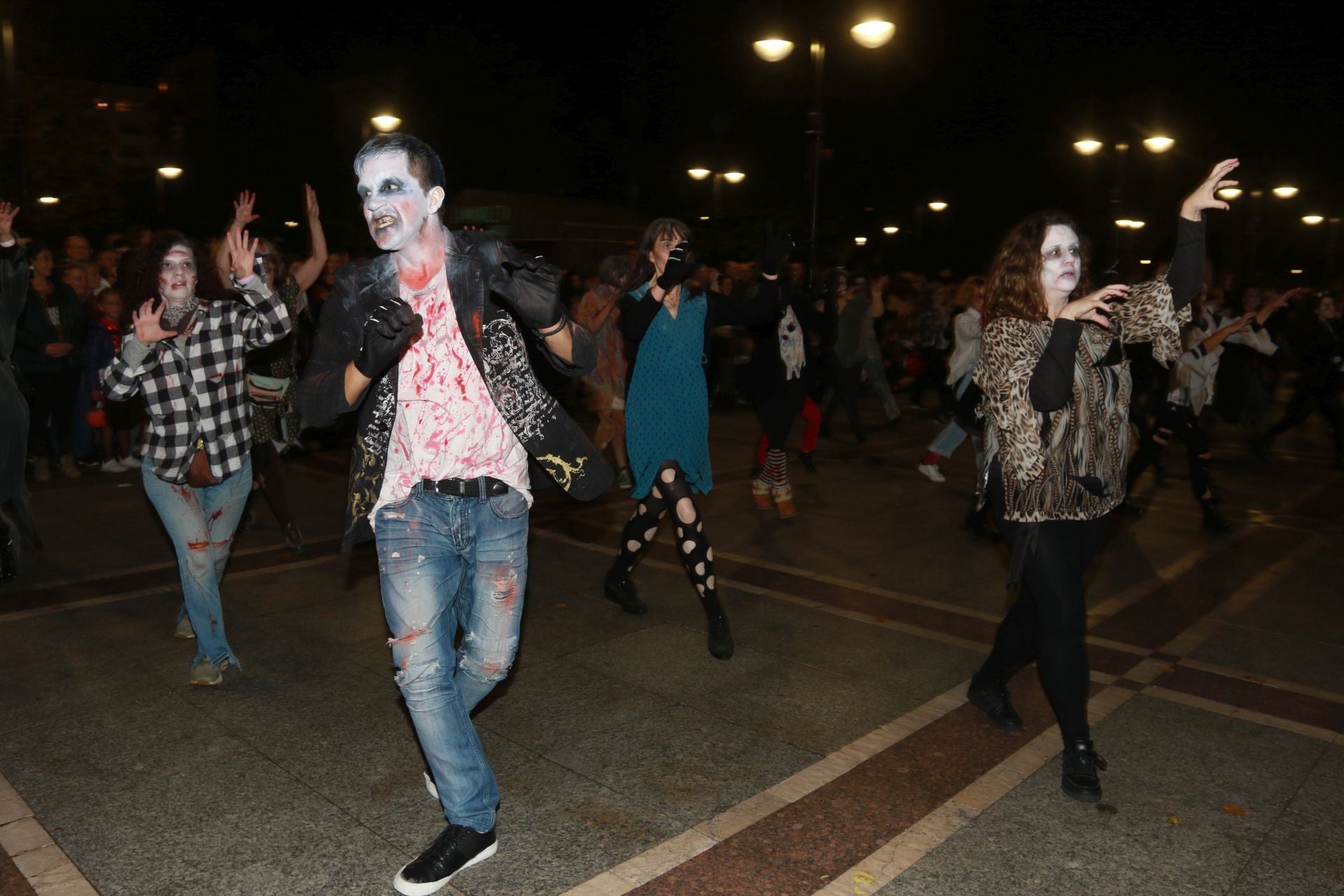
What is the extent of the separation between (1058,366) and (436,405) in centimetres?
191

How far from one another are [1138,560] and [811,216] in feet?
16.6

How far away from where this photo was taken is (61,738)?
3.99m

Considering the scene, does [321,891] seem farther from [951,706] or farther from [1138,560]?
[1138,560]

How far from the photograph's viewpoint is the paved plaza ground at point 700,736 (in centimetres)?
317

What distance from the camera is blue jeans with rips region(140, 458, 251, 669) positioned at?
4.40 m

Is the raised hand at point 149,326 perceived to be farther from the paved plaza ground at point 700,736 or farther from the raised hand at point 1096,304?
the raised hand at point 1096,304

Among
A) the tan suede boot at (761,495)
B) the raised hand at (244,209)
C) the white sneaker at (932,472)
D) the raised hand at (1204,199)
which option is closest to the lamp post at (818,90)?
the white sneaker at (932,472)

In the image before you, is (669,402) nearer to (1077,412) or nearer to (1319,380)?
(1077,412)

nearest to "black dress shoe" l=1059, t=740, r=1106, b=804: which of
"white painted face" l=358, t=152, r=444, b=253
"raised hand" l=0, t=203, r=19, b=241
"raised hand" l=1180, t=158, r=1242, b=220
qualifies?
"raised hand" l=1180, t=158, r=1242, b=220

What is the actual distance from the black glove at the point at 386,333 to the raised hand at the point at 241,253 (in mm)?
1641

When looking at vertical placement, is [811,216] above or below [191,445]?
above

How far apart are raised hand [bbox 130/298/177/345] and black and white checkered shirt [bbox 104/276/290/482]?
0.44 ft

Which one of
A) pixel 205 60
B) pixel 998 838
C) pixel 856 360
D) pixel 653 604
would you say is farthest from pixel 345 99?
pixel 998 838

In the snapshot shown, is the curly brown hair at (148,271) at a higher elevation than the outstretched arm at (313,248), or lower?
lower
